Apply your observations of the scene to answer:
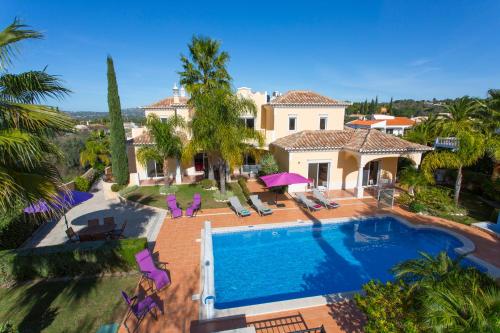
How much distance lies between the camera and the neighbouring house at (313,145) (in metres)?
19.6

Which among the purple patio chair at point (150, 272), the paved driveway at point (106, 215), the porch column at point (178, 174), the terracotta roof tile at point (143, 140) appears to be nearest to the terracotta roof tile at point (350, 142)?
the porch column at point (178, 174)

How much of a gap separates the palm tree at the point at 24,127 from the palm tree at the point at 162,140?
14357 mm

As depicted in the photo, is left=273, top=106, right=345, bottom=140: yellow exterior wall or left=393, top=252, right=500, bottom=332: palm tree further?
left=273, top=106, right=345, bottom=140: yellow exterior wall

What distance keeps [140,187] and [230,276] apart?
15197 millimetres

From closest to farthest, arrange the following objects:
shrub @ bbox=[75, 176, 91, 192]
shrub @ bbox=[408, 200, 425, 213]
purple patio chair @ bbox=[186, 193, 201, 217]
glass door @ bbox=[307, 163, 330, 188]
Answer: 1. purple patio chair @ bbox=[186, 193, 201, 217]
2. shrub @ bbox=[408, 200, 425, 213]
3. shrub @ bbox=[75, 176, 91, 192]
4. glass door @ bbox=[307, 163, 330, 188]

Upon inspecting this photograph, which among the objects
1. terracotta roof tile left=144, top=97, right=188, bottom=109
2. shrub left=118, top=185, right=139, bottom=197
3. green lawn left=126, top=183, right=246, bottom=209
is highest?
terracotta roof tile left=144, top=97, right=188, bottom=109

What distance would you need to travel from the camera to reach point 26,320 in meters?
7.80

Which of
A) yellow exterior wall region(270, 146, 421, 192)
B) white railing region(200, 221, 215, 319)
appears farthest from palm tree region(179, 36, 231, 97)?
white railing region(200, 221, 215, 319)

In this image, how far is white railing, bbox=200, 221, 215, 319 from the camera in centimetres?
797

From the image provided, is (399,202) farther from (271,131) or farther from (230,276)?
(230,276)

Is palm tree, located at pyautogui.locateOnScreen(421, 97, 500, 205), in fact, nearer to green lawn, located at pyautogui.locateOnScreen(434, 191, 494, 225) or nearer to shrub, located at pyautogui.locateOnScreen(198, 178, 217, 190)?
green lawn, located at pyautogui.locateOnScreen(434, 191, 494, 225)

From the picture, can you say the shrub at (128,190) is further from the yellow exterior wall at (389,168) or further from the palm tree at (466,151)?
the palm tree at (466,151)

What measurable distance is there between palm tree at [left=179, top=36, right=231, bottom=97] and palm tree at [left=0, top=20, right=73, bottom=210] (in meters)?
15.8

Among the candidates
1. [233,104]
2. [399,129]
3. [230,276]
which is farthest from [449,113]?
[399,129]
